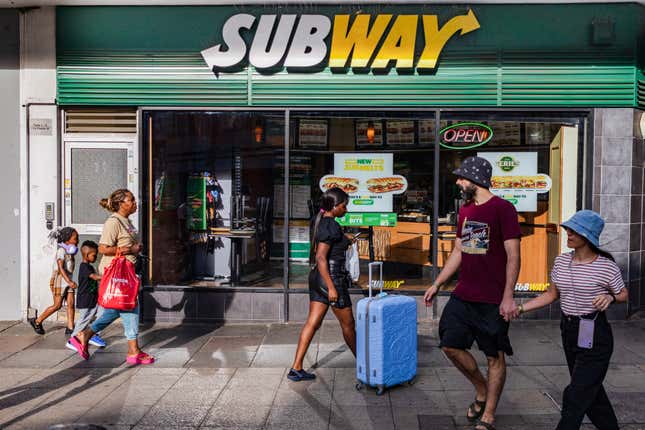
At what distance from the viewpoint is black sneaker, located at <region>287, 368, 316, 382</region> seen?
617 cm

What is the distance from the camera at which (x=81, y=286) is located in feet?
24.3

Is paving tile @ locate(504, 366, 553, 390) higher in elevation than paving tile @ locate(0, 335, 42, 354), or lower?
higher

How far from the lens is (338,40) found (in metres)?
8.44

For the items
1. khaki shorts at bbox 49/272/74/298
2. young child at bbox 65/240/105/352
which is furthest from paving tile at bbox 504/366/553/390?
khaki shorts at bbox 49/272/74/298

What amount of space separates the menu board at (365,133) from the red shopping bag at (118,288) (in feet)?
11.6

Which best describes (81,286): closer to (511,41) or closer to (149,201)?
(149,201)

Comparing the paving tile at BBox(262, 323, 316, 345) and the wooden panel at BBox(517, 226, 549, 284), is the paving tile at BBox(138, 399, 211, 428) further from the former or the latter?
the wooden panel at BBox(517, 226, 549, 284)

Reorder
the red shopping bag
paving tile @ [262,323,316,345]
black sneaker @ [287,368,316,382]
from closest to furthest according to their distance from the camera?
1. black sneaker @ [287,368,316,382]
2. the red shopping bag
3. paving tile @ [262,323,316,345]

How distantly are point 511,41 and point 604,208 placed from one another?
240cm

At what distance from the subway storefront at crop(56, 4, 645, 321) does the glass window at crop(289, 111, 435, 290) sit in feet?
0.06

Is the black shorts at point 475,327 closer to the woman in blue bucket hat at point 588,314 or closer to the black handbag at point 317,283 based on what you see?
the woman in blue bucket hat at point 588,314

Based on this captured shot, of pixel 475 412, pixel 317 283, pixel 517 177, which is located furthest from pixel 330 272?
pixel 517 177

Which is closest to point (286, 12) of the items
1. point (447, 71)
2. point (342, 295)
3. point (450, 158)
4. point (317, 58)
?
point (317, 58)

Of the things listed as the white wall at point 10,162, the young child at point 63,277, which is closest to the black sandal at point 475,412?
the young child at point 63,277
